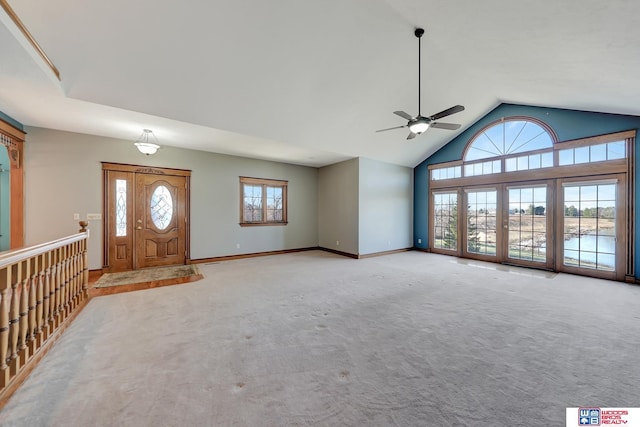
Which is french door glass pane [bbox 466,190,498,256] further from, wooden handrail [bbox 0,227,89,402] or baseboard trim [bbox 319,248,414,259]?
wooden handrail [bbox 0,227,89,402]

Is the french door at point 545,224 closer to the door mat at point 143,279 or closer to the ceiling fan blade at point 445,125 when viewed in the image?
the ceiling fan blade at point 445,125

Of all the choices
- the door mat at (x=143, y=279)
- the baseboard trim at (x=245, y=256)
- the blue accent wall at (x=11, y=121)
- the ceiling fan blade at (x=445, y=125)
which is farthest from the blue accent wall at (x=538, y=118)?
the blue accent wall at (x=11, y=121)

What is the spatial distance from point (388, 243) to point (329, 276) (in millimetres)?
3213

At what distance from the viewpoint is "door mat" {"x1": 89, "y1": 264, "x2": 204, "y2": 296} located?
4094 millimetres

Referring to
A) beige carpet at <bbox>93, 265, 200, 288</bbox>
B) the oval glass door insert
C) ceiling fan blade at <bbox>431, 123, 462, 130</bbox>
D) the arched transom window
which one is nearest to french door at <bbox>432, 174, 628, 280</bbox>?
the arched transom window

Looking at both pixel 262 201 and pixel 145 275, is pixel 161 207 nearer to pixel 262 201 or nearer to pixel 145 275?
pixel 145 275

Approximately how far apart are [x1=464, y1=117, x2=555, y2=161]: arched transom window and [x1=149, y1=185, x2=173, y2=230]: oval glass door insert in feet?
26.0

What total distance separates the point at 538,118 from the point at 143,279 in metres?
9.13

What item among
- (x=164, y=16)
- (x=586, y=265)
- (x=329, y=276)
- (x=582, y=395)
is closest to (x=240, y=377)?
(x=582, y=395)

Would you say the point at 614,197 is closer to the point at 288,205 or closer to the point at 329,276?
the point at 329,276

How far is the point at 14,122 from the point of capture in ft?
13.4

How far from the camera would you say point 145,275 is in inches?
191

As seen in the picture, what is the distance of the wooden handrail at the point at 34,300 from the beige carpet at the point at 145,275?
44.4 inches

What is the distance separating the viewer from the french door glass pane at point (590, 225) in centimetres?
473
